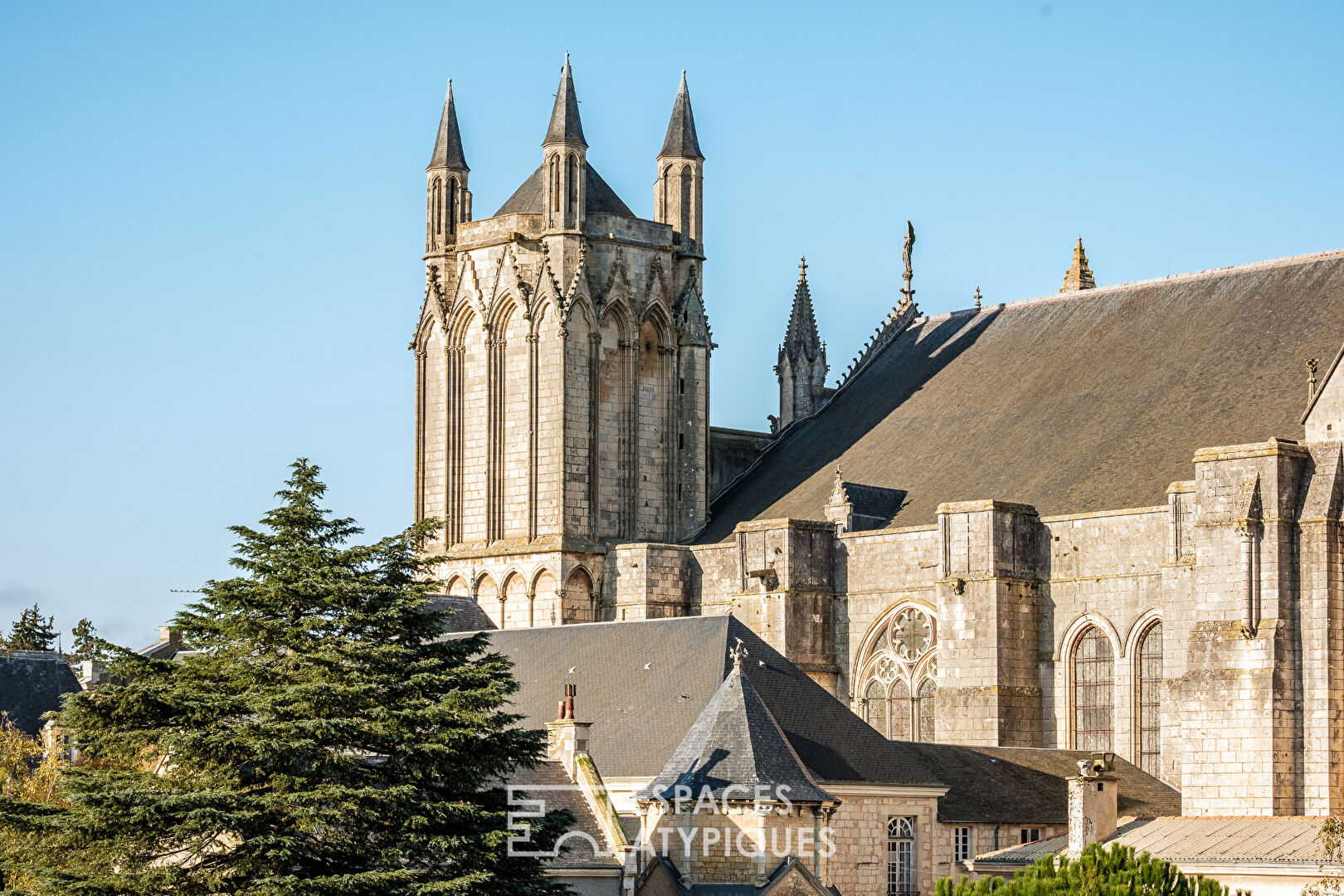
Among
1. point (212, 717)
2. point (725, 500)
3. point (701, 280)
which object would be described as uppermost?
point (701, 280)

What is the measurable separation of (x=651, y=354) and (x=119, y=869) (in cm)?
2956

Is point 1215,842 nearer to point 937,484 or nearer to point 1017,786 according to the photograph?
point 1017,786

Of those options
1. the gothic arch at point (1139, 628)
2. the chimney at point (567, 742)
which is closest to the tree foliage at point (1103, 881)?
the chimney at point (567, 742)

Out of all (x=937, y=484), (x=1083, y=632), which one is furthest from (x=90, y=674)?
(x=1083, y=632)

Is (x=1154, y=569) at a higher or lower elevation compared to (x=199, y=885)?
higher

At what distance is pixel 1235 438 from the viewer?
47.8 metres

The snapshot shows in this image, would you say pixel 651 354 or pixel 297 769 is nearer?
pixel 297 769

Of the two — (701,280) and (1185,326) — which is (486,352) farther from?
(1185,326)

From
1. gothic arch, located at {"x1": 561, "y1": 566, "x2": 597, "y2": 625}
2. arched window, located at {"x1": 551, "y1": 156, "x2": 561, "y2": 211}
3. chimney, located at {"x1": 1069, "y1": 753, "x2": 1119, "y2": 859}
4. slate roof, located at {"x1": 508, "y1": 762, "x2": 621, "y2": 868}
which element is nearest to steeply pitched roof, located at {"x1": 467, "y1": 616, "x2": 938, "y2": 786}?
slate roof, located at {"x1": 508, "y1": 762, "x2": 621, "y2": 868}

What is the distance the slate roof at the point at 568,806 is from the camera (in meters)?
36.6

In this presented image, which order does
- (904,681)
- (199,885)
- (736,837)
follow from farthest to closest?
(904,681) → (736,837) → (199,885)

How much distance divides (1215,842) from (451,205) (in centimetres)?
2902

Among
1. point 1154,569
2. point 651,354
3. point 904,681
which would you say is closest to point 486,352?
point 651,354

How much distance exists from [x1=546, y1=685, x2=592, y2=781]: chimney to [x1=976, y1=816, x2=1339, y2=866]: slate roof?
7.47m
